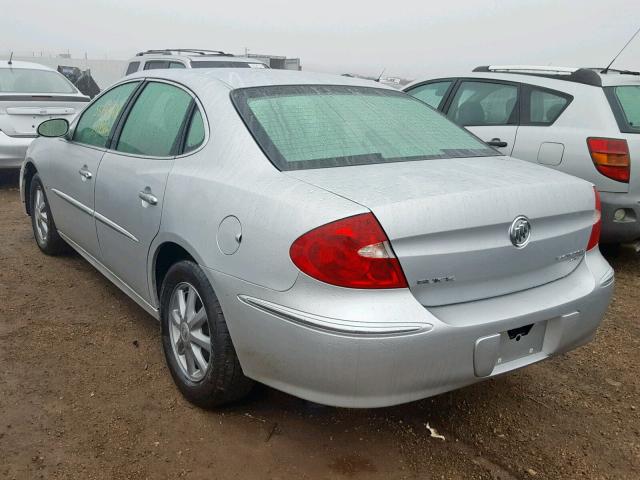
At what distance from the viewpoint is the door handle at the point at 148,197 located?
2.77 meters

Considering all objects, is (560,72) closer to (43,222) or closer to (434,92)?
(434,92)

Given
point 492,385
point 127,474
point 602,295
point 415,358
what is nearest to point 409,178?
point 415,358

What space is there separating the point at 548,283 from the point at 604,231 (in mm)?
2591

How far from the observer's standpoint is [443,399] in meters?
2.81

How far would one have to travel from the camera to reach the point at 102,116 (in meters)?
3.69

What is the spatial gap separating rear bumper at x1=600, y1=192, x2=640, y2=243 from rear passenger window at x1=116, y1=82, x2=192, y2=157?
328 cm

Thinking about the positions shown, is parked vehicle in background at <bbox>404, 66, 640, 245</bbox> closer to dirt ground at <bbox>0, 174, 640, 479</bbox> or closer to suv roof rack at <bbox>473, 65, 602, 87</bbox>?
suv roof rack at <bbox>473, 65, 602, 87</bbox>

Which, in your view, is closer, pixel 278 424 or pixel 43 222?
pixel 278 424

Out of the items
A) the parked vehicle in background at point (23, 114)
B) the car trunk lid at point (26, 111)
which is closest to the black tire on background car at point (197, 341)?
the parked vehicle in background at point (23, 114)

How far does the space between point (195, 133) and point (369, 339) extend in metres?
1.37

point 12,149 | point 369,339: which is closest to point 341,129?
point 369,339

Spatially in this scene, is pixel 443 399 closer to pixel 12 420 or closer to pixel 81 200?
pixel 12 420

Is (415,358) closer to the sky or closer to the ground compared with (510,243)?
closer to the ground

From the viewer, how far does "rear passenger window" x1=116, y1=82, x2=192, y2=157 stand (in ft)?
9.56
